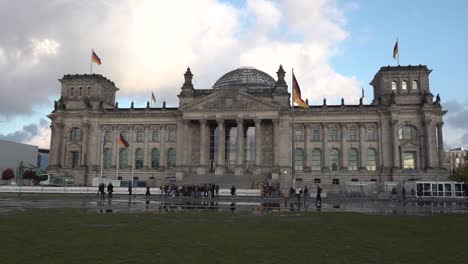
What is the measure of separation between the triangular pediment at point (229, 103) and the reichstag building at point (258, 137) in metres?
0.21

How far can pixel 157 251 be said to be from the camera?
41.0 feet

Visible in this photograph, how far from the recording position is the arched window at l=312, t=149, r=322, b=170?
91438 millimetres

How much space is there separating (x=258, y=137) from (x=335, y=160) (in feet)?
57.8

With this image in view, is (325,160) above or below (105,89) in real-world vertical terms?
below

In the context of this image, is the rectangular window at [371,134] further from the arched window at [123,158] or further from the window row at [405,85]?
the arched window at [123,158]

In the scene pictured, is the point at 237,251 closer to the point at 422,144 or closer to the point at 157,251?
the point at 157,251

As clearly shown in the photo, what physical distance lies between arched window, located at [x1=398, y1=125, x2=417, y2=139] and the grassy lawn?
7212cm

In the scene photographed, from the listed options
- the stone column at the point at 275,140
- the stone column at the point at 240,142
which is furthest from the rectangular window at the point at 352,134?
the stone column at the point at 240,142

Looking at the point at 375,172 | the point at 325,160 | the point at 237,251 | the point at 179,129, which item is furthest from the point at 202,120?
the point at 237,251

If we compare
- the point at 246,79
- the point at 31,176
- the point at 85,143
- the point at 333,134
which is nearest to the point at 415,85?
the point at 333,134

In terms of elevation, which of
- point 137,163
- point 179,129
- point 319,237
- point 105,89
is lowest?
point 319,237

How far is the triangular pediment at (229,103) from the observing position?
3474 inches

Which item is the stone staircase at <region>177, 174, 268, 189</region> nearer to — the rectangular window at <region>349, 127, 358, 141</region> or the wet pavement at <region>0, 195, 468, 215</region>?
the rectangular window at <region>349, 127, 358, 141</region>

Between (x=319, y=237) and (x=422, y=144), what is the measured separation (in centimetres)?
7892
